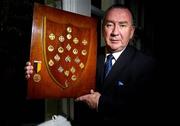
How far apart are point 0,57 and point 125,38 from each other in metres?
0.61

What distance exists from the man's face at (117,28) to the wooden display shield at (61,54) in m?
0.09

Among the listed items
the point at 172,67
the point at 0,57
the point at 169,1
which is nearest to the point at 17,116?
the point at 0,57

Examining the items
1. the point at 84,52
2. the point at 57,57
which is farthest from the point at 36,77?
the point at 84,52

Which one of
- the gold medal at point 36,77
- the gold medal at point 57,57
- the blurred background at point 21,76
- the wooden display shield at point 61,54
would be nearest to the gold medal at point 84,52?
the wooden display shield at point 61,54

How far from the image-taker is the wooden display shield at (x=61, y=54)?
129cm

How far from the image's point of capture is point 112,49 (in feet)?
5.11

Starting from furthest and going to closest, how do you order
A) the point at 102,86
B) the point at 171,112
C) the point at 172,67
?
the point at 172,67 → the point at 171,112 → the point at 102,86

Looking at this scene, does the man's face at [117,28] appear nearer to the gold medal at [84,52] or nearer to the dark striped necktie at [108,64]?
the dark striped necktie at [108,64]

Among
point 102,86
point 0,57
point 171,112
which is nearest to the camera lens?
point 102,86

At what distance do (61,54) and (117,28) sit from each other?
0.30m

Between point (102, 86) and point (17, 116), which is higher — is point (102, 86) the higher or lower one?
the higher one

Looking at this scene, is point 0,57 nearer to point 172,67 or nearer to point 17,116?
point 17,116

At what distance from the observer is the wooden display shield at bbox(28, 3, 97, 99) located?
1286mm

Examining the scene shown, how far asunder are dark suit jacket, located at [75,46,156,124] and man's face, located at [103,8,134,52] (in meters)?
0.06
